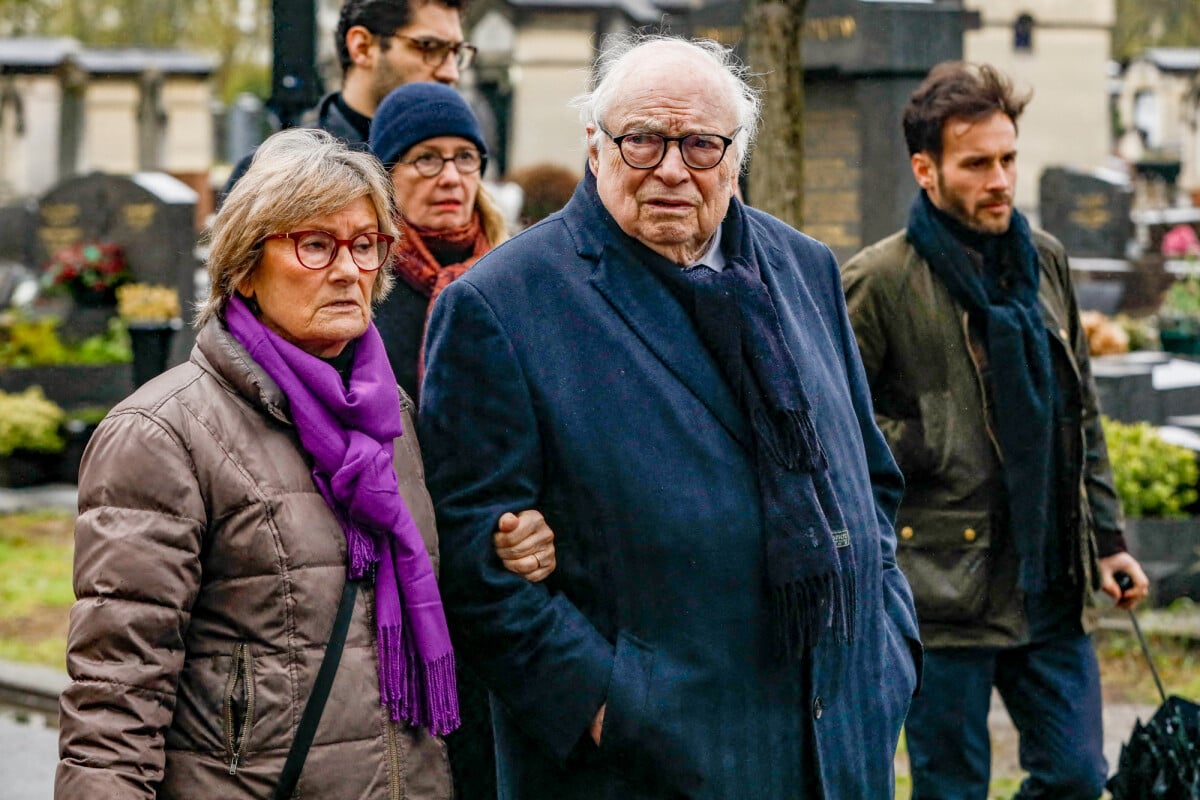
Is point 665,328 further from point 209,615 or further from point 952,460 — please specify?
point 952,460

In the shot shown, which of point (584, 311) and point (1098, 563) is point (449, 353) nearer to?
point (584, 311)

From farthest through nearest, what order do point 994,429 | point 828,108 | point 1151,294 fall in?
1. point 1151,294
2. point 828,108
3. point 994,429

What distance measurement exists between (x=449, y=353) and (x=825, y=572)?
0.77 meters

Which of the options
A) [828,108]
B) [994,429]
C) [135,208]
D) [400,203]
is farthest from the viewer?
[135,208]

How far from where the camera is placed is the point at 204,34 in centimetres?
4719

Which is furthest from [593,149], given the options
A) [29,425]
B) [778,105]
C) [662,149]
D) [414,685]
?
[29,425]

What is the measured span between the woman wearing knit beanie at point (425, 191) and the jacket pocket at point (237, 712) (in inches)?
54.8

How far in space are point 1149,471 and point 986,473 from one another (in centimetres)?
401

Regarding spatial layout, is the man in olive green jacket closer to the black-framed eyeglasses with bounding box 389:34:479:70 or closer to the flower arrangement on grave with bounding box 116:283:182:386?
the black-framed eyeglasses with bounding box 389:34:479:70

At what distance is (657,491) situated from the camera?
2822 millimetres

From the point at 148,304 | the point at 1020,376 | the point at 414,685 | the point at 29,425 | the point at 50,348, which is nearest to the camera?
the point at 414,685

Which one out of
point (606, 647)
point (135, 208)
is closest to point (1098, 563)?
point (606, 647)

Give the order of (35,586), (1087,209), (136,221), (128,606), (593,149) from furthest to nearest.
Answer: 1. (1087,209)
2. (136,221)
3. (35,586)
4. (593,149)
5. (128,606)

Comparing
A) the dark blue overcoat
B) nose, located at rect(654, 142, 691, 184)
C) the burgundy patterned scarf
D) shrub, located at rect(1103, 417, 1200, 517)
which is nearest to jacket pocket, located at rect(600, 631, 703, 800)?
the dark blue overcoat
